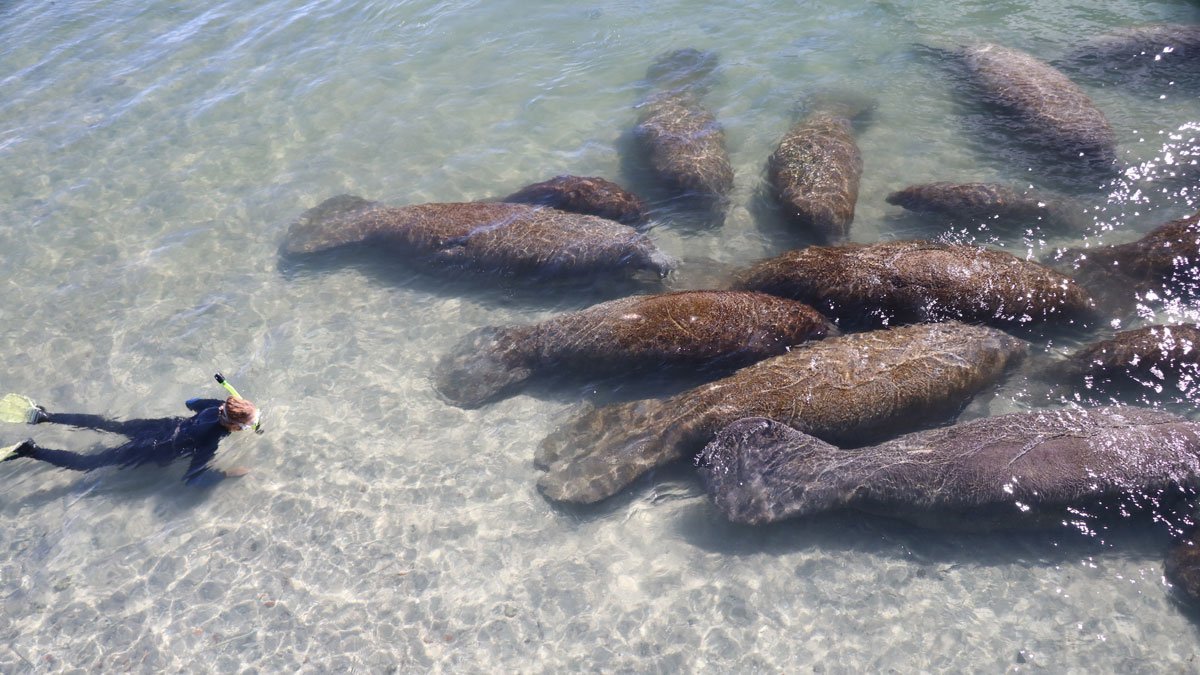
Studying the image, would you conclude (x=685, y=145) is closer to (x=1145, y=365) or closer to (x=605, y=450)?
(x=605, y=450)

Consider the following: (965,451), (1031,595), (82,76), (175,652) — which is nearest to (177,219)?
(82,76)

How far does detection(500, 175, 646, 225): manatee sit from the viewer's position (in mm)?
10242

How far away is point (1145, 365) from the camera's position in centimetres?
757

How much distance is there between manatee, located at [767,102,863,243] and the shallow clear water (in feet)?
1.39

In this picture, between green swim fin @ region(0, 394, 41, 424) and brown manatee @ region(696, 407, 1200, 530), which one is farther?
green swim fin @ region(0, 394, 41, 424)

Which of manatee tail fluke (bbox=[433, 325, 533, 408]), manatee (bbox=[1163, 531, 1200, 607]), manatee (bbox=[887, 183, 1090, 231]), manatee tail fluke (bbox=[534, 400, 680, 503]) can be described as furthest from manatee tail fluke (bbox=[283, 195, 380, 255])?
manatee (bbox=[1163, 531, 1200, 607])

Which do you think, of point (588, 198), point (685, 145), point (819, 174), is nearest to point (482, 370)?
point (588, 198)

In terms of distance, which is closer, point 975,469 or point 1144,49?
point 975,469

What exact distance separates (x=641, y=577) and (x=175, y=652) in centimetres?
414

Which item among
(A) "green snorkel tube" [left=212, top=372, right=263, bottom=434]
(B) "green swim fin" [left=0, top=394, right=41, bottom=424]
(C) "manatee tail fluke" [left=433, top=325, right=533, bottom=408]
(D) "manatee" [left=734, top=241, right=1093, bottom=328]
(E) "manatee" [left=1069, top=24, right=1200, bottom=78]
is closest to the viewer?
(A) "green snorkel tube" [left=212, top=372, right=263, bottom=434]

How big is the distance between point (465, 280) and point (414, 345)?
123 centimetres

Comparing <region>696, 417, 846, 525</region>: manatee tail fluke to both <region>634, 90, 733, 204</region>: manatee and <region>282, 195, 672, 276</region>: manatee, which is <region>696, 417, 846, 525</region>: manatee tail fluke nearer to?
<region>282, 195, 672, 276</region>: manatee

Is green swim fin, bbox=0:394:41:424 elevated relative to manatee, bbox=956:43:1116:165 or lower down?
lower down

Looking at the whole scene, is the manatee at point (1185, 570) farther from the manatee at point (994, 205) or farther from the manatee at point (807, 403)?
the manatee at point (994, 205)
